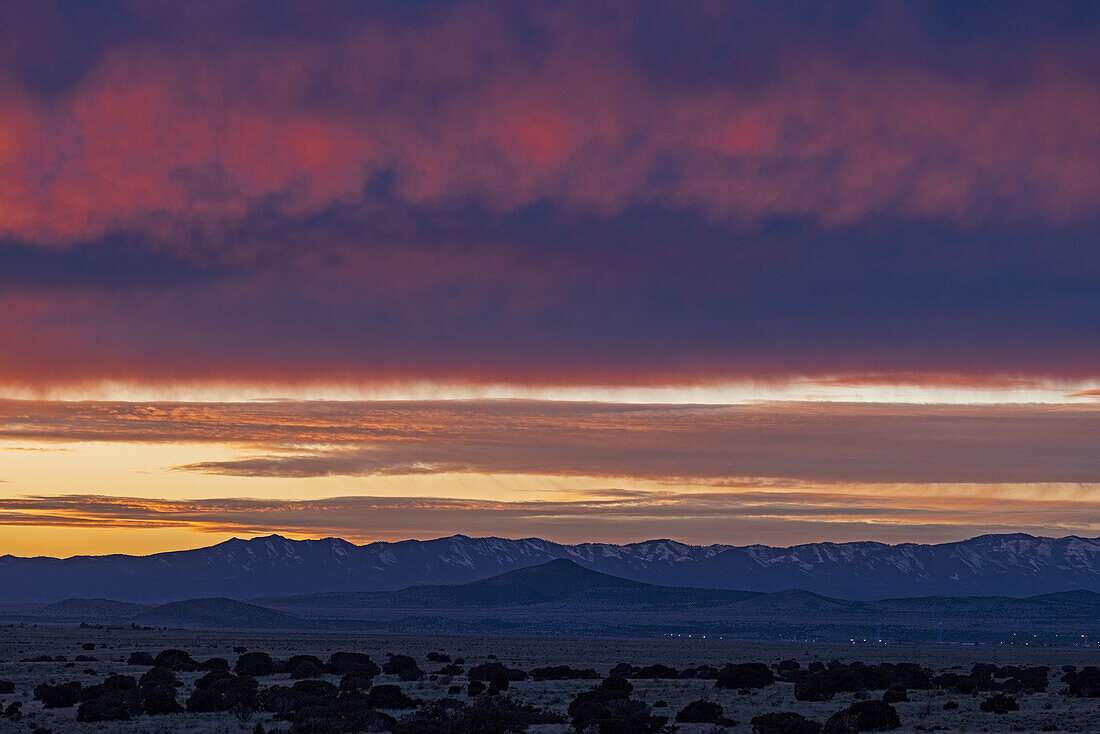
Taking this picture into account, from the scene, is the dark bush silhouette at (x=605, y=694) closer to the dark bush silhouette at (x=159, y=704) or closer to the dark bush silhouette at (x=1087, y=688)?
the dark bush silhouette at (x=159, y=704)

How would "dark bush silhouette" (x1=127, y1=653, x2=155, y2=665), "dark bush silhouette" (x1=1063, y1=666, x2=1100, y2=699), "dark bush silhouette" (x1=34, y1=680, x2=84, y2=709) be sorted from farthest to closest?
1. "dark bush silhouette" (x1=127, y1=653, x2=155, y2=665)
2. "dark bush silhouette" (x1=1063, y1=666, x2=1100, y2=699)
3. "dark bush silhouette" (x1=34, y1=680, x2=84, y2=709)

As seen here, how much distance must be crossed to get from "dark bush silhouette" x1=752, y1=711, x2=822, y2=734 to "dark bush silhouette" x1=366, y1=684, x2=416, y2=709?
49.6ft

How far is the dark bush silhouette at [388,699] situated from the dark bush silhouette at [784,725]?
15113 mm

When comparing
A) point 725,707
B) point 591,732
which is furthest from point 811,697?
point 591,732

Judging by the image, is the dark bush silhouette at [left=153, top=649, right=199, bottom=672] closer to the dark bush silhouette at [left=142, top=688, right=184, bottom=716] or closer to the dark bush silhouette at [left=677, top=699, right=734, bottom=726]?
the dark bush silhouette at [left=142, top=688, right=184, bottom=716]

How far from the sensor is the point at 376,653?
10100 cm

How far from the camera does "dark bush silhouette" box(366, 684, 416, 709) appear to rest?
164 feet

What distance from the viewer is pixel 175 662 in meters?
74.8

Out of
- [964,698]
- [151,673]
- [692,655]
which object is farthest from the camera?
[692,655]

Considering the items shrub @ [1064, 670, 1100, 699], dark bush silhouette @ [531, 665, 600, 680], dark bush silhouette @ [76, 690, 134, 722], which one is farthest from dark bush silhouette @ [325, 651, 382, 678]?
shrub @ [1064, 670, 1100, 699]

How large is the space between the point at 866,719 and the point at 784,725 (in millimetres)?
3475

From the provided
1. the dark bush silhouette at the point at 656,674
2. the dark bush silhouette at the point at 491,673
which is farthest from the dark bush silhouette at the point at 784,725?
the dark bush silhouette at the point at 656,674

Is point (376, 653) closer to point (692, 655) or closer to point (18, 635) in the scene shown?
point (692, 655)

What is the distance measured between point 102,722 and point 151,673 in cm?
1663
